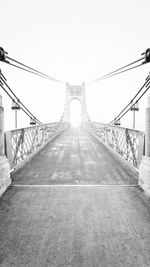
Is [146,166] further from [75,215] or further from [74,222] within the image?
[74,222]

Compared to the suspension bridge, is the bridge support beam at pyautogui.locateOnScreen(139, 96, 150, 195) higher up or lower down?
higher up

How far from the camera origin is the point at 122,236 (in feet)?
7.11

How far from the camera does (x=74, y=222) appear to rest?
2.46m

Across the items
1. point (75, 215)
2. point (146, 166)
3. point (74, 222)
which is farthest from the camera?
point (146, 166)

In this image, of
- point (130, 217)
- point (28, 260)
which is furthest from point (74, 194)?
point (28, 260)

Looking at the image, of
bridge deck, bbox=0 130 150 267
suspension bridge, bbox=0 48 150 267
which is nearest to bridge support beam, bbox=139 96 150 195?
suspension bridge, bbox=0 48 150 267

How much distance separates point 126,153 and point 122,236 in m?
3.61

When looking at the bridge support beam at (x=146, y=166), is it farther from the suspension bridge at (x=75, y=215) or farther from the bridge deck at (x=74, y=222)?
the bridge deck at (x=74, y=222)

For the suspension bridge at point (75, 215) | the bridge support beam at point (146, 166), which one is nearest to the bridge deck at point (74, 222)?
the suspension bridge at point (75, 215)

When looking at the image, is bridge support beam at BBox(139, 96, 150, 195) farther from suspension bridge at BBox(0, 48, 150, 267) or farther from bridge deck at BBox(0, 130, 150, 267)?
bridge deck at BBox(0, 130, 150, 267)

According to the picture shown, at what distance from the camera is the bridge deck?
1841mm

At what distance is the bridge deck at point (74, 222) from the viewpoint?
184 cm

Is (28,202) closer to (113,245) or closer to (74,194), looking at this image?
(74,194)

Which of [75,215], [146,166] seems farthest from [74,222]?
[146,166]
